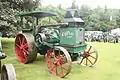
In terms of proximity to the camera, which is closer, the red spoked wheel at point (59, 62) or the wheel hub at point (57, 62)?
the red spoked wheel at point (59, 62)

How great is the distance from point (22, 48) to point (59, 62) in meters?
2.19

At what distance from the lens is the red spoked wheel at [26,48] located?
8.66 meters

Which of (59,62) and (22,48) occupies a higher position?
(22,48)

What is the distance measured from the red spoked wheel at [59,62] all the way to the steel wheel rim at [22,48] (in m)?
1.25

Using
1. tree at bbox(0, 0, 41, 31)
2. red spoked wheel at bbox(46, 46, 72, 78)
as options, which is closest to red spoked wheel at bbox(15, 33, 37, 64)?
red spoked wheel at bbox(46, 46, 72, 78)

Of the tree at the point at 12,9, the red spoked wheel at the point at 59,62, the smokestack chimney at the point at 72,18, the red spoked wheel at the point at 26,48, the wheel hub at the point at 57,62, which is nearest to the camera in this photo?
the red spoked wheel at the point at 59,62

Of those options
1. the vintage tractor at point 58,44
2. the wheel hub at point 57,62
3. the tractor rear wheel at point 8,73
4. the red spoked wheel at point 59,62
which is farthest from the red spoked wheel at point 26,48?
the tractor rear wheel at point 8,73

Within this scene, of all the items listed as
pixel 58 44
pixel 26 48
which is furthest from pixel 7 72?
pixel 26 48

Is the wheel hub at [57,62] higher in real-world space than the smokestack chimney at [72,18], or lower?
lower

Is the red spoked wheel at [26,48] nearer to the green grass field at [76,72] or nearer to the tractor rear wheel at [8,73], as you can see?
the green grass field at [76,72]

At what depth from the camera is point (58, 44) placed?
323 inches

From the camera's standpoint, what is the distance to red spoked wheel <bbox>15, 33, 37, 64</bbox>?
866 cm

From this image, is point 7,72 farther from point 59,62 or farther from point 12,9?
point 12,9

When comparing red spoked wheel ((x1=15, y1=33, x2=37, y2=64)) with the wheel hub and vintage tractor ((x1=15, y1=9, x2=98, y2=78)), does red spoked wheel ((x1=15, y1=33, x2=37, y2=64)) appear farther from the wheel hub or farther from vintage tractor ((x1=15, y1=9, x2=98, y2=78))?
the wheel hub
